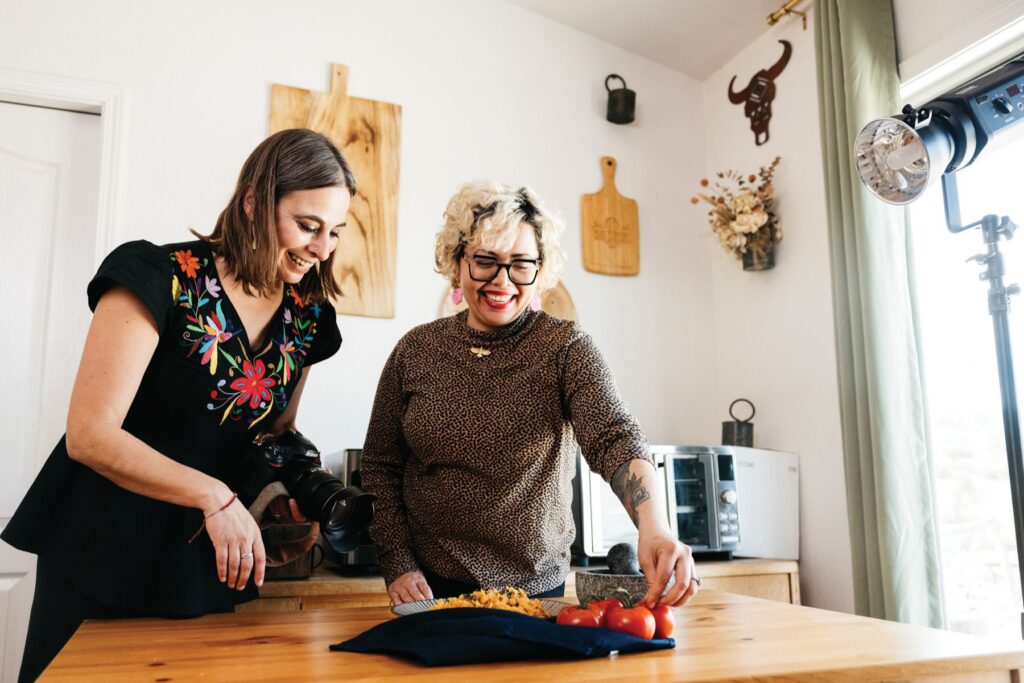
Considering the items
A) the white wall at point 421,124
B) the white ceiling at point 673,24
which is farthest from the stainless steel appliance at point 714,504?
the white ceiling at point 673,24

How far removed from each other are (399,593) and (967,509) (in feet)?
5.01

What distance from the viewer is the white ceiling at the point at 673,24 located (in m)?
2.67

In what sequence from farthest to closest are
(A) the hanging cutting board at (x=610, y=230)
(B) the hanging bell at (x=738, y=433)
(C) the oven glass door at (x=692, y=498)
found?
(A) the hanging cutting board at (x=610, y=230), (B) the hanging bell at (x=738, y=433), (C) the oven glass door at (x=692, y=498)

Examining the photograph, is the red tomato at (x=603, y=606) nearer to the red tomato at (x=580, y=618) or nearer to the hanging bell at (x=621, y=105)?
the red tomato at (x=580, y=618)

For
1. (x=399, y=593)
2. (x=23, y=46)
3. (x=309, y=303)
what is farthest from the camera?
(x=23, y=46)

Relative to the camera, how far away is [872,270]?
6.93 feet

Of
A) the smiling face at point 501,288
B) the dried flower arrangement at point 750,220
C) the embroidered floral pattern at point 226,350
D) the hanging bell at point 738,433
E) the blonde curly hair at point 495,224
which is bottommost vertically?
the hanging bell at point 738,433

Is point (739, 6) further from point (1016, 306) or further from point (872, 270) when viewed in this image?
point (1016, 306)

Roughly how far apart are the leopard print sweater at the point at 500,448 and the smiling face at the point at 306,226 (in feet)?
0.90

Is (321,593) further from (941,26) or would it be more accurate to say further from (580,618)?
(941,26)

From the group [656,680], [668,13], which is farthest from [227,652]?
[668,13]

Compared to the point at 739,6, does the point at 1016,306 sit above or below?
below

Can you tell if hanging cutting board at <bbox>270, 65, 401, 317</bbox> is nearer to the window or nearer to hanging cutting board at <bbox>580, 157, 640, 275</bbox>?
hanging cutting board at <bbox>580, 157, 640, 275</bbox>

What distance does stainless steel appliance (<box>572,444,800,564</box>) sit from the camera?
217 centimetres
